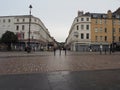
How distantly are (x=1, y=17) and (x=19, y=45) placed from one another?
16942mm

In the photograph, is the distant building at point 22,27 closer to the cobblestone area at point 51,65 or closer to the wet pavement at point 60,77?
the cobblestone area at point 51,65

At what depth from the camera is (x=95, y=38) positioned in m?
72.0

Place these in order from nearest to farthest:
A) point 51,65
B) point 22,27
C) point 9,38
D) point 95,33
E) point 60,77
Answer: point 60,77 → point 51,65 → point 95,33 → point 9,38 → point 22,27

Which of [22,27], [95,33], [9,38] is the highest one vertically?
[22,27]

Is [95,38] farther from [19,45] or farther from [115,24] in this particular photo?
[19,45]

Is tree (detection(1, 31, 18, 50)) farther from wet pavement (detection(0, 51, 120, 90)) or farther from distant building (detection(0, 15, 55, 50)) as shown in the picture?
wet pavement (detection(0, 51, 120, 90))

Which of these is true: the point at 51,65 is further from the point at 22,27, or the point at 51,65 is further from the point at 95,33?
the point at 22,27

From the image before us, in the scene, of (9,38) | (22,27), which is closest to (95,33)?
(22,27)

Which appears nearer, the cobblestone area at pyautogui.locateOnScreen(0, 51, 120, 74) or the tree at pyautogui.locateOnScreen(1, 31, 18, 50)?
the cobblestone area at pyautogui.locateOnScreen(0, 51, 120, 74)

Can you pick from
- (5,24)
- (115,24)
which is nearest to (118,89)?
(115,24)

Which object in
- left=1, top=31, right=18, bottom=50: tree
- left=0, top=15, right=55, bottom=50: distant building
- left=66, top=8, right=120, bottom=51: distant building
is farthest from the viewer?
left=0, top=15, right=55, bottom=50: distant building

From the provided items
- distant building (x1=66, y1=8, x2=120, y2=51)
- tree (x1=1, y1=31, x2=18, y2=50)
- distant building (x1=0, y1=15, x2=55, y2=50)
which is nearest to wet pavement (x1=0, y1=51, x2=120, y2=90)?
distant building (x1=66, y1=8, x2=120, y2=51)

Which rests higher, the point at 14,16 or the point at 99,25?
the point at 14,16

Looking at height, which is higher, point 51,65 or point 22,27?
point 22,27
